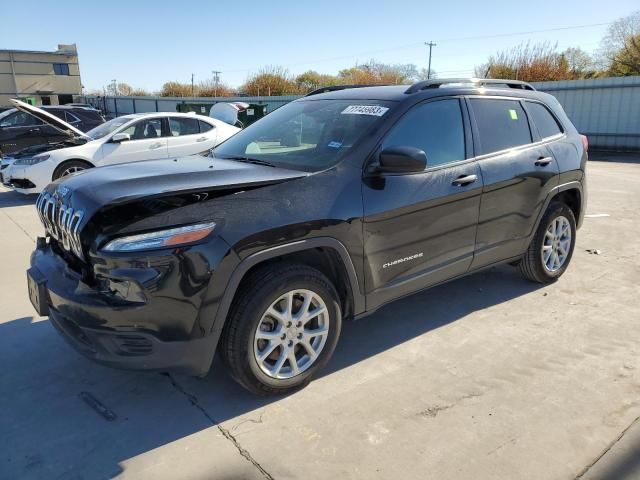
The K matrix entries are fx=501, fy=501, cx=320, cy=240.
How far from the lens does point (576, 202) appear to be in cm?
494

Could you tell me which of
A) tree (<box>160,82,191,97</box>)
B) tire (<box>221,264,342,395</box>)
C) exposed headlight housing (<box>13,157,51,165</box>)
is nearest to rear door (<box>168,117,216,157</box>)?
exposed headlight housing (<box>13,157,51,165</box>)

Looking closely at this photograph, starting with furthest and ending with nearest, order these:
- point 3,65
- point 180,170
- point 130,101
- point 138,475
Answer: point 3,65 → point 130,101 → point 180,170 → point 138,475

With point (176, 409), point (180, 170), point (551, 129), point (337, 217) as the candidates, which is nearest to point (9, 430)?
point (176, 409)

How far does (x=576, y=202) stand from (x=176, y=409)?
4.16 m

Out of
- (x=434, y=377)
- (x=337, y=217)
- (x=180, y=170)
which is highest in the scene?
(x=180, y=170)

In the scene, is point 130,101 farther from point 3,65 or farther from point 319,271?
point 319,271

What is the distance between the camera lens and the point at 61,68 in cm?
5569

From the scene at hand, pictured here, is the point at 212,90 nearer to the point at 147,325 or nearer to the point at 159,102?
the point at 159,102

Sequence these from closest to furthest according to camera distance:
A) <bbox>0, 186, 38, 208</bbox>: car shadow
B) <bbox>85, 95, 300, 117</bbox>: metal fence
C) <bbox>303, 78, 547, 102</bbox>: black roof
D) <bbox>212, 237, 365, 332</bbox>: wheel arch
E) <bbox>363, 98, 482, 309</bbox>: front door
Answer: <bbox>212, 237, 365, 332</bbox>: wheel arch → <bbox>363, 98, 482, 309</bbox>: front door → <bbox>303, 78, 547, 102</bbox>: black roof → <bbox>0, 186, 38, 208</bbox>: car shadow → <bbox>85, 95, 300, 117</bbox>: metal fence

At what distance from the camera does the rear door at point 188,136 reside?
32.4 feet

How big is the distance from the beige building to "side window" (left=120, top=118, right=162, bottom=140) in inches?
1946

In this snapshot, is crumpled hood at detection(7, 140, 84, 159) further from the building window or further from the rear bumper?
the building window

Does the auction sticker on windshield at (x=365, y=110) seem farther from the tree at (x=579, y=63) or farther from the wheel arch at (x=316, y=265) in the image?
the tree at (x=579, y=63)

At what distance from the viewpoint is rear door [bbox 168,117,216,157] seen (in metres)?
9.87
